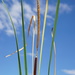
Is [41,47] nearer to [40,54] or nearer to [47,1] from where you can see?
[40,54]

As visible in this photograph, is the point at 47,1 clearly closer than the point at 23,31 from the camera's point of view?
No

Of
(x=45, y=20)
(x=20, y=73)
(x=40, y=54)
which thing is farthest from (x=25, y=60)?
(x=45, y=20)

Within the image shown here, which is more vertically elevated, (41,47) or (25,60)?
(41,47)

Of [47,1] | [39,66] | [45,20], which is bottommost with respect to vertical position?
[39,66]

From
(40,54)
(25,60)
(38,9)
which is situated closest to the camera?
(25,60)

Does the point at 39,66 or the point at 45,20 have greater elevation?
the point at 45,20

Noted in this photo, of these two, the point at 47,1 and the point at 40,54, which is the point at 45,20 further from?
the point at 40,54

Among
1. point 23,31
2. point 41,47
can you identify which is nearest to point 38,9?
point 23,31

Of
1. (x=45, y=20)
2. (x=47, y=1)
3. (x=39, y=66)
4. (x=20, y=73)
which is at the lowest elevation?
(x=20, y=73)

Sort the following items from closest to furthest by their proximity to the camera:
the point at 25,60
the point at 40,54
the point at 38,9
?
the point at 25,60
the point at 38,9
the point at 40,54
